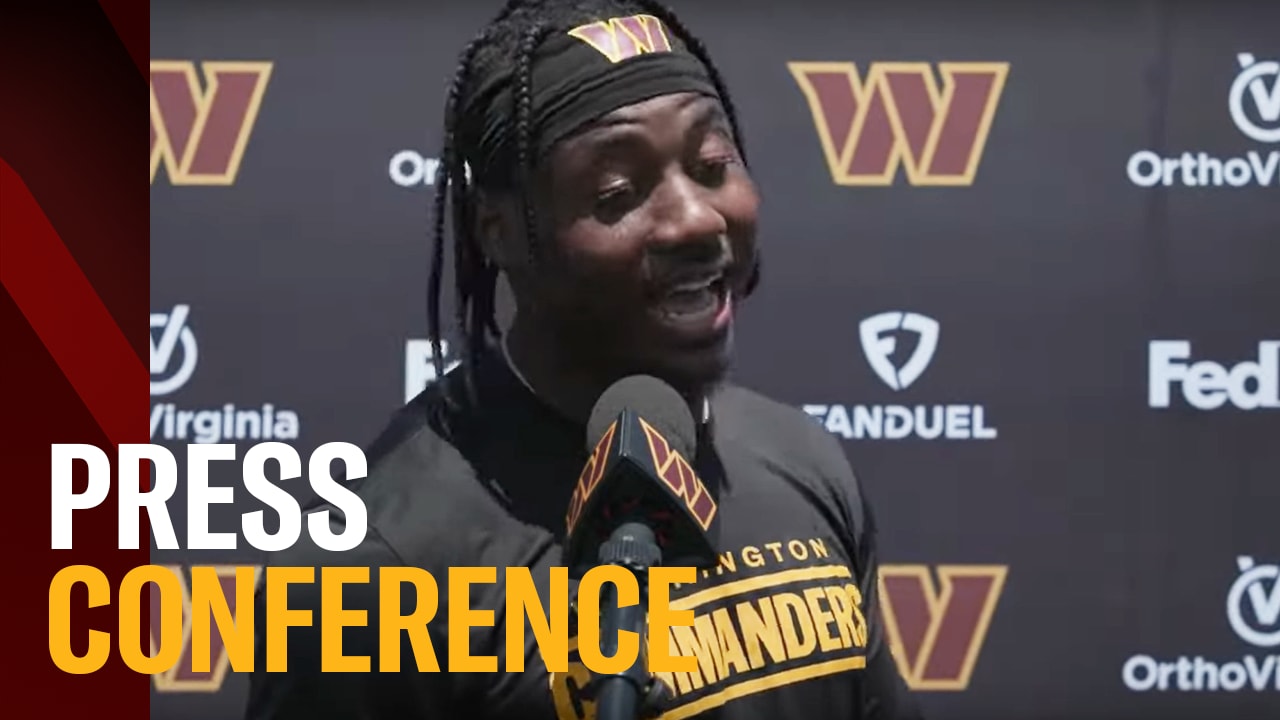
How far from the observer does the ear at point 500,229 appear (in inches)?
50.1

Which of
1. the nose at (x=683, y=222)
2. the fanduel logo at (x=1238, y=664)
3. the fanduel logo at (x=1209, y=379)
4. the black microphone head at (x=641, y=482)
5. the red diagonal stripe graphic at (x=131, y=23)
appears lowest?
the fanduel logo at (x=1238, y=664)

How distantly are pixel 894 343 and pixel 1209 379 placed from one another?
0.41 meters

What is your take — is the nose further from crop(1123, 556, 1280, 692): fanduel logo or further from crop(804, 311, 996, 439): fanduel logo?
crop(1123, 556, 1280, 692): fanduel logo

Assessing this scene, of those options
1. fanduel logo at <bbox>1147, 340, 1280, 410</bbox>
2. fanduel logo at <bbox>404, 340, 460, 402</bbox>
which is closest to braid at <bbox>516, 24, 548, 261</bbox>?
fanduel logo at <bbox>404, 340, 460, 402</bbox>

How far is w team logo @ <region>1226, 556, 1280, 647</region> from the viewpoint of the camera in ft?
7.93

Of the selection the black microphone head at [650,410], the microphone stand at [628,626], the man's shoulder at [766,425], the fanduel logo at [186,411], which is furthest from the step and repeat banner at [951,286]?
the microphone stand at [628,626]

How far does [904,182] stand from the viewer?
7.94 ft

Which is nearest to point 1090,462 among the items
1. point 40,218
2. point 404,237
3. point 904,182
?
point 904,182

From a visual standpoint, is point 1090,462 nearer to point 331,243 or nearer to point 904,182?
point 904,182

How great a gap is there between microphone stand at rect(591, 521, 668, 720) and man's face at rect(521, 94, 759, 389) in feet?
0.75

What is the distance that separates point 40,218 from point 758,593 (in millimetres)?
1447

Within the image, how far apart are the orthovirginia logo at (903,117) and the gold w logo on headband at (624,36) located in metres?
1.14

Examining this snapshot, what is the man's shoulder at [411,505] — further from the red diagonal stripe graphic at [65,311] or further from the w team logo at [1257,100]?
the w team logo at [1257,100]

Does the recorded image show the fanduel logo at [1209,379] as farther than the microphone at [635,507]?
Yes
